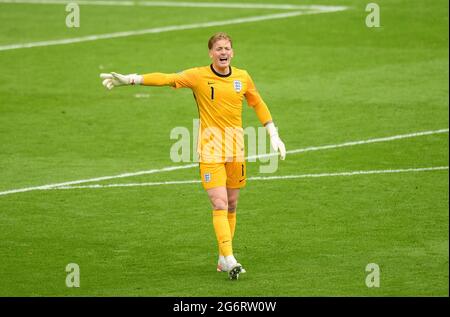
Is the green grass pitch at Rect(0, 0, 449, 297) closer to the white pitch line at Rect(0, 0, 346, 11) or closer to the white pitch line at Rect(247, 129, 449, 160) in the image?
the white pitch line at Rect(247, 129, 449, 160)

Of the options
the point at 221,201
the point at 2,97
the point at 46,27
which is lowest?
the point at 221,201

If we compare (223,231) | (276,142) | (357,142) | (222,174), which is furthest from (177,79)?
(357,142)

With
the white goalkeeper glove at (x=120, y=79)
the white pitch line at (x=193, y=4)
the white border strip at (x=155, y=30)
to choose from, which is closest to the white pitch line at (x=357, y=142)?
the white goalkeeper glove at (x=120, y=79)

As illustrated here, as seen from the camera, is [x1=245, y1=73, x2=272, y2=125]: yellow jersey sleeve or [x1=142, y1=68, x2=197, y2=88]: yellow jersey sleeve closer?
[x1=142, y1=68, x2=197, y2=88]: yellow jersey sleeve

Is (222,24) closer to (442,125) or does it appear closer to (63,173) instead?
(442,125)

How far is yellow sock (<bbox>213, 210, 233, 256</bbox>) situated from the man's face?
152 cm

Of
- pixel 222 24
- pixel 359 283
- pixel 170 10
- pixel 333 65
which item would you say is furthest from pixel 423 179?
pixel 170 10

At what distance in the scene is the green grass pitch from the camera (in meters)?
12.5

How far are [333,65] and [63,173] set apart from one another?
25.9ft

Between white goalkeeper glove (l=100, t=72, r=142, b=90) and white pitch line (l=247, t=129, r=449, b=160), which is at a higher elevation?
white goalkeeper glove (l=100, t=72, r=142, b=90)

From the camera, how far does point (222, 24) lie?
85.4 feet

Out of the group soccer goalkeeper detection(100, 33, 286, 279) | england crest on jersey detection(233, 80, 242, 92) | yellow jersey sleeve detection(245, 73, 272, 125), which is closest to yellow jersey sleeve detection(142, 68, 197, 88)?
soccer goalkeeper detection(100, 33, 286, 279)

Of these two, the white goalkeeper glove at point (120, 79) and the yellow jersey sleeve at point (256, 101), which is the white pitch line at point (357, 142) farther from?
the white goalkeeper glove at point (120, 79)

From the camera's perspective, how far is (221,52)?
12.2 meters
